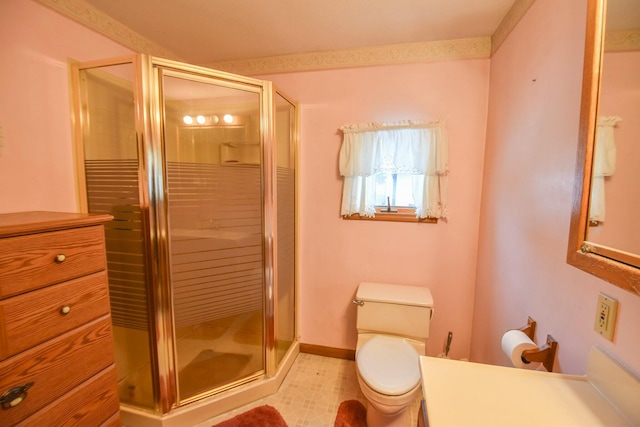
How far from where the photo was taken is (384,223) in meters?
1.90

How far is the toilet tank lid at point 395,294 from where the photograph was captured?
1655mm

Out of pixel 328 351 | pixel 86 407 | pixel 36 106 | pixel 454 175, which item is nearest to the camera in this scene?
pixel 86 407

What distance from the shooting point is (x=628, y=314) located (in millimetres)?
663

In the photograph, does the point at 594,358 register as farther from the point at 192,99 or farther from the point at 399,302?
the point at 192,99

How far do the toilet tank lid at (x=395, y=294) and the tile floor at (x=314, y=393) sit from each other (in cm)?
65

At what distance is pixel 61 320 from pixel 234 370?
3.52ft

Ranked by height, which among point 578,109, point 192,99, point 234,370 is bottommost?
point 234,370

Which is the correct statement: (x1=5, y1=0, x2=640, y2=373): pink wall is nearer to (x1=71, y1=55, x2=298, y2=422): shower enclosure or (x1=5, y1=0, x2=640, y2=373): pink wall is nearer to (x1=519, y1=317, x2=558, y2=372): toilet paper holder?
(x1=519, y1=317, x2=558, y2=372): toilet paper holder

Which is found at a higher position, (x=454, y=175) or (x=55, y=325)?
(x=454, y=175)

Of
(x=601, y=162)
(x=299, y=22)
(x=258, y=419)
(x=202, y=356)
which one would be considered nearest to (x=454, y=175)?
(x=601, y=162)

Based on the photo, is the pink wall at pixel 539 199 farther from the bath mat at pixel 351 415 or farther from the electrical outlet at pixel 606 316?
the bath mat at pixel 351 415

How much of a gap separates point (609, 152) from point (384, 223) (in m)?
1.26

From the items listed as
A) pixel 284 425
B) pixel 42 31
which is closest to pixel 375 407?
pixel 284 425

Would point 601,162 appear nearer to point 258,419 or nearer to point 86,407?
point 258,419
